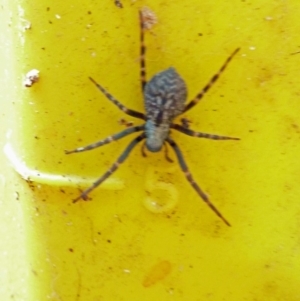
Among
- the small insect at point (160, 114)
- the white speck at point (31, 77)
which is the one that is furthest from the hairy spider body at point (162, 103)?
the white speck at point (31, 77)

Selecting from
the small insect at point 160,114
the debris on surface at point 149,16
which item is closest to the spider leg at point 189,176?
the small insect at point 160,114

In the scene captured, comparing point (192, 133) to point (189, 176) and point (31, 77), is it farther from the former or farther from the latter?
point (31, 77)

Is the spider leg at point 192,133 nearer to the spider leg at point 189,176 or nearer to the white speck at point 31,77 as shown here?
the spider leg at point 189,176

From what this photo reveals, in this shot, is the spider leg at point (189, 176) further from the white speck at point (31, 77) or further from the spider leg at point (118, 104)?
the white speck at point (31, 77)

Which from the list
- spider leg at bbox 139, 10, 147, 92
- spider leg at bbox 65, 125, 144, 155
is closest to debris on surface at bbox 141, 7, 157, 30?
spider leg at bbox 139, 10, 147, 92

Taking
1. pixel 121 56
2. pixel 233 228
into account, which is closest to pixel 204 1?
pixel 121 56

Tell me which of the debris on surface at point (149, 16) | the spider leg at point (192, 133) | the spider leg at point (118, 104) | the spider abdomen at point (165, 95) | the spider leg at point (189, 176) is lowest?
the spider leg at point (189, 176)

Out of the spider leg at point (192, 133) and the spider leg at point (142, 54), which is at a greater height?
the spider leg at point (142, 54)

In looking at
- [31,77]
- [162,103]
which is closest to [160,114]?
[162,103]
